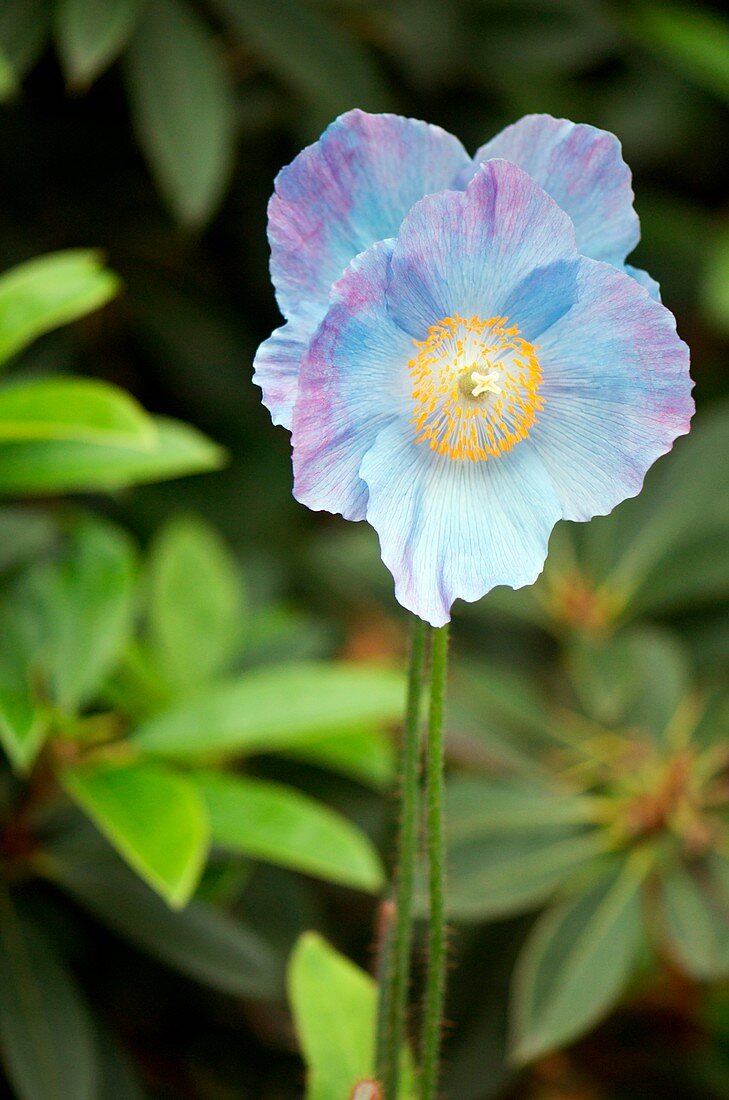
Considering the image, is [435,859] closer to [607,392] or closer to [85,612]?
[607,392]

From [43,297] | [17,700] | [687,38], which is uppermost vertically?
[687,38]

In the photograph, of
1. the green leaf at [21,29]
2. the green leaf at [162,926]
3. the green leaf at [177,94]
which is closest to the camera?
the green leaf at [162,926]

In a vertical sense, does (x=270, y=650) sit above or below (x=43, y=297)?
below

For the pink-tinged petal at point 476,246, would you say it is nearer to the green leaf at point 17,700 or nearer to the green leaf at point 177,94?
the green leaf at point 17,700

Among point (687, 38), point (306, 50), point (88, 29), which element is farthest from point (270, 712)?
point (687, 38)

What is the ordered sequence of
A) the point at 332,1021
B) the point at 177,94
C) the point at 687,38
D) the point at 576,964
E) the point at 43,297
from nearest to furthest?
the point at 332,1021 → the point at 43,297 → the point at 576,964 → the point at 177,94 → the point at 687,38

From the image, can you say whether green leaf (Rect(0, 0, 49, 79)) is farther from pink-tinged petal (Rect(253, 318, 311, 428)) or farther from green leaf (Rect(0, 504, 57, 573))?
pink-tinged petal (Rect(253, 318, 311, 428))

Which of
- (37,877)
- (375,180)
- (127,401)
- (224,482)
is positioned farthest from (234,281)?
(375,180)

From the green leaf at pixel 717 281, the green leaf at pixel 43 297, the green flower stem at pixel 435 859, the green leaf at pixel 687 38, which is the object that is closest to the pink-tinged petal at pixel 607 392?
the green flower stem at pixel 435 859
